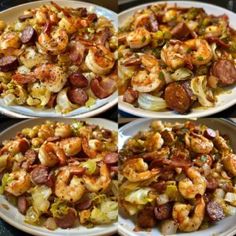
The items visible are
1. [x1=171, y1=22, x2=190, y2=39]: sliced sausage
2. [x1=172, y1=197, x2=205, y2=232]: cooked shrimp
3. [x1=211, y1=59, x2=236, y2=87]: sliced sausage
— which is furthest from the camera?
[x1=171, y1=22, x2=190, y2=39]: sliced sausage

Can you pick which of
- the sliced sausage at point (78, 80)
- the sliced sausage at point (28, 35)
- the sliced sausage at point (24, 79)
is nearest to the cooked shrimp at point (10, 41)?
the sliced sausage at point (28, 35)

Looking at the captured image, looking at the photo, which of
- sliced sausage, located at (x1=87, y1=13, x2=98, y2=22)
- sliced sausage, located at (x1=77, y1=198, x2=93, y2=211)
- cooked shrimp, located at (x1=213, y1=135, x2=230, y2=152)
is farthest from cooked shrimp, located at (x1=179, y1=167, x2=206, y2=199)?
sliced sausage, located at (x1=87, y1=13, x2=98, y2=22)

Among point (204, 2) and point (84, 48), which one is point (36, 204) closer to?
point (84, 48)

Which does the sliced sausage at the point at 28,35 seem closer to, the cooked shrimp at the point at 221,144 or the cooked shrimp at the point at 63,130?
the cooked shrimp at the point at 63,130

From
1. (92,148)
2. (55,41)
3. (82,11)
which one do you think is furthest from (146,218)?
(82,11)

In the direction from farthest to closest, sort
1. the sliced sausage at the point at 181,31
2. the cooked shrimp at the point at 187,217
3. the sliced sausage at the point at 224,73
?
the sliced sausage at the point at 181,31
the sliced sausage at the point at 224,73
the cooked shrimp at the point at 187,217

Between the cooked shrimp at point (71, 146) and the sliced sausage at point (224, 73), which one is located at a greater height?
the sliced sausage at point (224, 73)

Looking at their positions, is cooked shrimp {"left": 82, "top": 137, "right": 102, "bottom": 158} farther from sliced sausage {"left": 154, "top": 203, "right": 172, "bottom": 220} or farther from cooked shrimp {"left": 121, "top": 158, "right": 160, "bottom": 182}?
sliced sausage {"left": 154, "top": 203, "right": 172, "bottom": 220}

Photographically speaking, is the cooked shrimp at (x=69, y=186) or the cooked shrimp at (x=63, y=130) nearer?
the cooked shrimp at (x=69, y=186)
